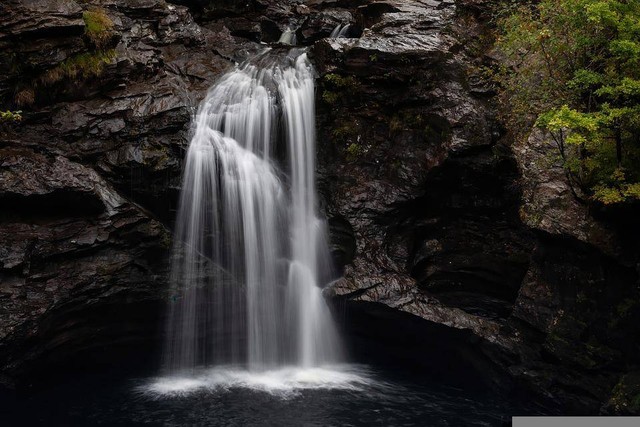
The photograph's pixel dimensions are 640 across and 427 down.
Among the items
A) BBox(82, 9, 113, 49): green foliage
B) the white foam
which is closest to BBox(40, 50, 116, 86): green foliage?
BBox(82, 9, 113, 49): green foliage

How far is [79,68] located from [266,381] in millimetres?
9401

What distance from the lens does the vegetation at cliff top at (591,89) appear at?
9.18 meters

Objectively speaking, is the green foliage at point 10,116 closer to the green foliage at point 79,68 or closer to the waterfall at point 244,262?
the green foliage at point 79,68

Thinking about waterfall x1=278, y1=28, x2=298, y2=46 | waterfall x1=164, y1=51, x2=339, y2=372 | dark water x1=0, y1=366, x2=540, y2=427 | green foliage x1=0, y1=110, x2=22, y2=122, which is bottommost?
dark water x1=0, y1=366, x2=540, y2=427

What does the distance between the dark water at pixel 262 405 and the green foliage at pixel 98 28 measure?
29.2 ft

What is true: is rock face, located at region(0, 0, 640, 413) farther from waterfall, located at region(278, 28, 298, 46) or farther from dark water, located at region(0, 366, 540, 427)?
waterfall, located at region(278, 28, 298, 46)

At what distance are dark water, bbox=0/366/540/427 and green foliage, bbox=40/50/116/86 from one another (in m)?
7.69

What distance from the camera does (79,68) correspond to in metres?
13.5

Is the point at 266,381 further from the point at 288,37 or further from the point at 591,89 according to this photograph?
the point at 288,37

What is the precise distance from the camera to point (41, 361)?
1188cm

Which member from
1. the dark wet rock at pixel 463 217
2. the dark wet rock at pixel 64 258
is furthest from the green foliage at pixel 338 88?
the dark wet rock at pixel 64 258

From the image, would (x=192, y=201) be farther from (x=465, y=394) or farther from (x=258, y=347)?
(x=465, y=394)

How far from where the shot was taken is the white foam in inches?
480

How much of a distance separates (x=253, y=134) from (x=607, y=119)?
8.95 meters
